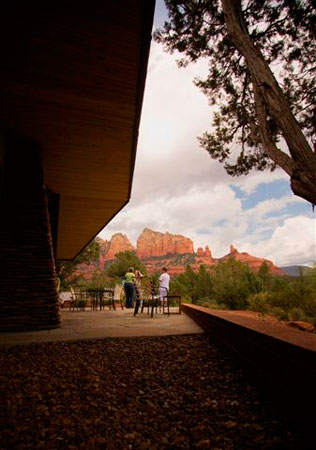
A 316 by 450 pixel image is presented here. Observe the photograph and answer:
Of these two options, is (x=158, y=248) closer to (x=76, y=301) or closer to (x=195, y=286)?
(x=195, y=286)

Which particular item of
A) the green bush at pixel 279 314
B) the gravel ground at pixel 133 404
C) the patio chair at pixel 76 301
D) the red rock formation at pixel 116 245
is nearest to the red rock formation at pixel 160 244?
the red rock formation at pixel 116 245

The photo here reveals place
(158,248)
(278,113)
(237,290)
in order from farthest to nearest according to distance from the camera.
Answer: (158,248) → (237,290) → (278,113)

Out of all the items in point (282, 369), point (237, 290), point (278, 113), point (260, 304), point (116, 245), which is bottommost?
point (260, 304)

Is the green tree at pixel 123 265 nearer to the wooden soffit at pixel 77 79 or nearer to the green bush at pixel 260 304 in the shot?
the green bush at pixel 260 304

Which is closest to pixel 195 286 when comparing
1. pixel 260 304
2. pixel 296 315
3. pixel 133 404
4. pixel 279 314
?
pixel 260 304

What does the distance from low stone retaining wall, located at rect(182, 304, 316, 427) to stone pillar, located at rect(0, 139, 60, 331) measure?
132 inches

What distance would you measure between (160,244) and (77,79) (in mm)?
107456

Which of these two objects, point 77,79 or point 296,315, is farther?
point 296,315

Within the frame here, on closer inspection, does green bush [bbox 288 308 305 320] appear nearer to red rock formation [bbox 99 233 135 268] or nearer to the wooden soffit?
the wooden soffit

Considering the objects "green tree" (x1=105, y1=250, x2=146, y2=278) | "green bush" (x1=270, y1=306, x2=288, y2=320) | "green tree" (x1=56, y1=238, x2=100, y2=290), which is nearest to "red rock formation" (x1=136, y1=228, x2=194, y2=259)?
"green tree" (x1=105, y1=250, x2=146, y2=278)

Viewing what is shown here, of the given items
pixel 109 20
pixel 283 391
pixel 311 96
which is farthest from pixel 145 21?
pixel 311 96

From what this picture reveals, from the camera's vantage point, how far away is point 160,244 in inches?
4370

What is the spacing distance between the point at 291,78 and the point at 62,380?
8143 mm

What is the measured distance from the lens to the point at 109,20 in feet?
10.4
